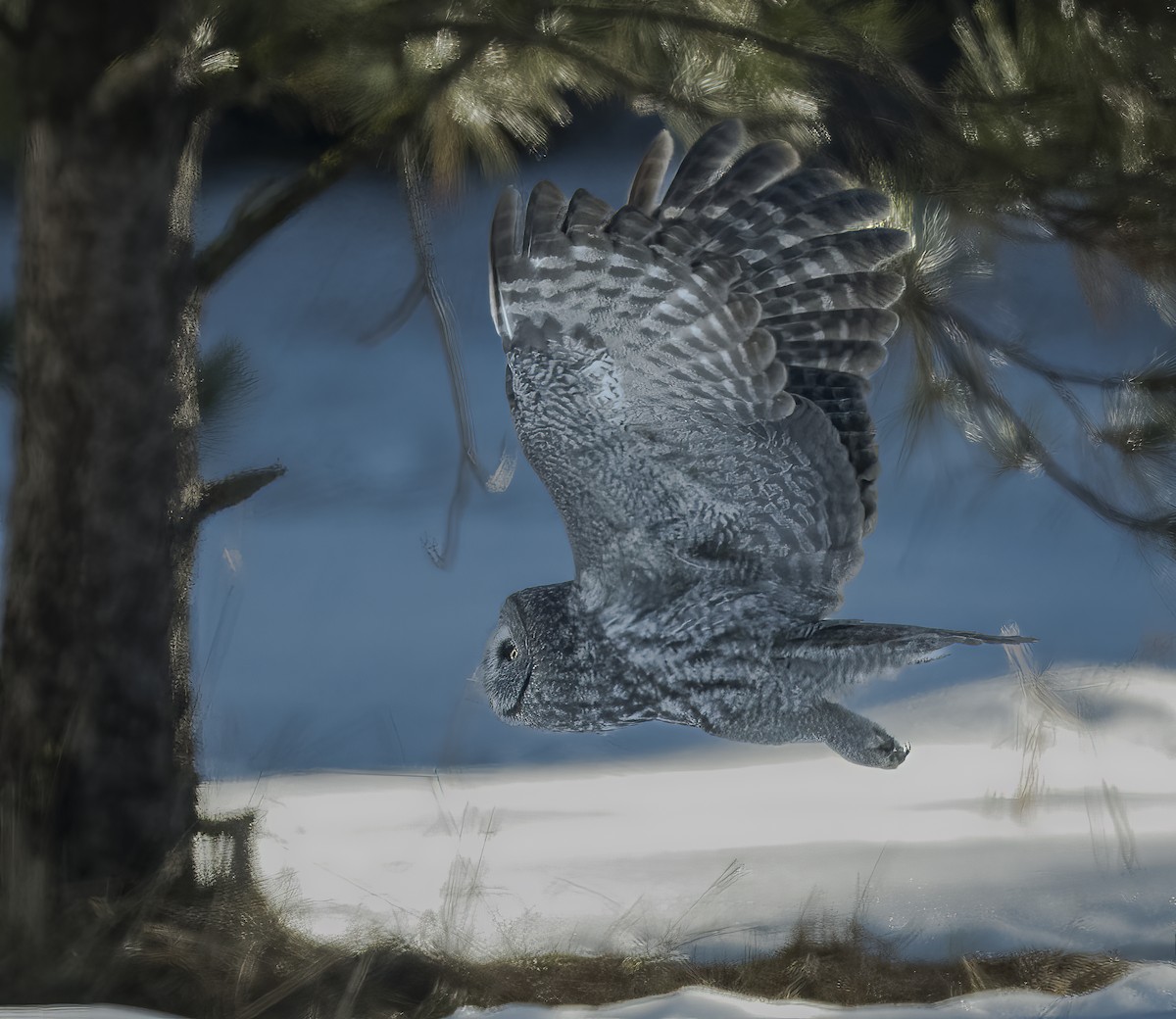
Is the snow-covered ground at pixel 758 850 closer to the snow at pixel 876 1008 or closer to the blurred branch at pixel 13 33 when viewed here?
the snow at pixel 876 1008

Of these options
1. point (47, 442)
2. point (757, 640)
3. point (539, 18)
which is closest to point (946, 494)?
point (757, 640)

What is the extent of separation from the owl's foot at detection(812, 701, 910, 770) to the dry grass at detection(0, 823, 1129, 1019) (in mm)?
465

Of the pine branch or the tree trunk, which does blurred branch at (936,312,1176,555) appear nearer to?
the pine branch

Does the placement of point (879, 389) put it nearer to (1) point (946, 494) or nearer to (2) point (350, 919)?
(1) point (946, 494)

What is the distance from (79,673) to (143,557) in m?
0.17

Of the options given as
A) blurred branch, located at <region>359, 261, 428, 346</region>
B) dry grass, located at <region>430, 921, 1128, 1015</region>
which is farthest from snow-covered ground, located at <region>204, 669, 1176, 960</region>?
blurred branch, located at <region>359, 261, 428, 346</region>

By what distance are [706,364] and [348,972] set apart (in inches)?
35.8

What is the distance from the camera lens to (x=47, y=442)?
152 cm

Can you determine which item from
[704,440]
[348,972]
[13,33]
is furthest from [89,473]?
[704,440]

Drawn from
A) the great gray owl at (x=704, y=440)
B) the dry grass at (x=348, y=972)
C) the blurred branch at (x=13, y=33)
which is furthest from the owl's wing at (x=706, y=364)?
the blurred branch at (x=13, y=33)

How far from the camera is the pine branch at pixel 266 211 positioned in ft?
5.43

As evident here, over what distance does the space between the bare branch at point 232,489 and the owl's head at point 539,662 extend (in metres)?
0.52

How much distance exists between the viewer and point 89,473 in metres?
1.52

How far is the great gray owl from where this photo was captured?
110 centimetres
